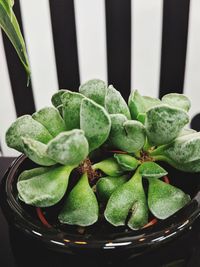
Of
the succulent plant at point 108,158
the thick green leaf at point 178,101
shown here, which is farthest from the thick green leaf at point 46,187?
the thick green leaf at point 178,101

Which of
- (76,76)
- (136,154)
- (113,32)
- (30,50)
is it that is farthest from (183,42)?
(136,154)

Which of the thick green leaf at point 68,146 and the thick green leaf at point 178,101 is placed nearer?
the thick green leaf at point 68,146

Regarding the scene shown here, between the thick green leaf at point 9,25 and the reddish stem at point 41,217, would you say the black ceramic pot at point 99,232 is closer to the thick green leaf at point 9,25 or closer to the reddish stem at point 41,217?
the reddish stem at point 41,217

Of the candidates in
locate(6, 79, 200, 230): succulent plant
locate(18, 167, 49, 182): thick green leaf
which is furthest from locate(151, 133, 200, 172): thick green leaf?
locate(18, 167, 49, 182): thick green leaf

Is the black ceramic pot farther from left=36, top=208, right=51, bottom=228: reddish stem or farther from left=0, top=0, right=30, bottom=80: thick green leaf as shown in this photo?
left=0, top=0, right=30, bottom=80: thick green leaf

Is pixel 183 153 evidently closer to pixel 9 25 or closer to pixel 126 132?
pixel 126 132
